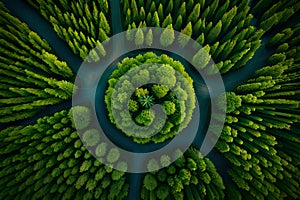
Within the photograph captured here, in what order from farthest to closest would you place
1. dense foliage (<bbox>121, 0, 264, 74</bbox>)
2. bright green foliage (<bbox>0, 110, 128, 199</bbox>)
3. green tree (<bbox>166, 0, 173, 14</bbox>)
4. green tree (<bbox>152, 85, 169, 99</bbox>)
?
1. green tree (<bbox>166, 0, 173, 14</bbox>)
2. dense foliage (<bbox>121, 0, 264, 74</bbox>)
3. green tree (<bbox>152, 85, 169, 99</bbox>)
4. bright green foliage (<bbox>0, 110, 128, 199</bbox>)

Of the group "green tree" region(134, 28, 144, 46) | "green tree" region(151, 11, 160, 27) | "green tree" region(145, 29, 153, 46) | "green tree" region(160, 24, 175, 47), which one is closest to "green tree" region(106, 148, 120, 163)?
"green tree" region(134, 28, 144, 46)

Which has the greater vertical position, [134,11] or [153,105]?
[134,11]

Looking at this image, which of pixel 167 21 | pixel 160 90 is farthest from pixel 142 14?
pixel 160 90

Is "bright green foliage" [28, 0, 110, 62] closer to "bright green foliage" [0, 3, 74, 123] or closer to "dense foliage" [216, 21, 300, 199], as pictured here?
"bright green foliage" [0, 3, 74, 123]

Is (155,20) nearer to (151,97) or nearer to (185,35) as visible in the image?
(185,35)

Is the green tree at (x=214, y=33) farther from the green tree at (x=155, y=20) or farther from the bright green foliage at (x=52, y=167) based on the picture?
the bright green foliage at (x=52, y=167)

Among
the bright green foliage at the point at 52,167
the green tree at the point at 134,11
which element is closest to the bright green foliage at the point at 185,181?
the bright green foliage at the point at 52,167

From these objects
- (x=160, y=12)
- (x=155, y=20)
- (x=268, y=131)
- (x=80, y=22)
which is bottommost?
(x=268, y=131)
